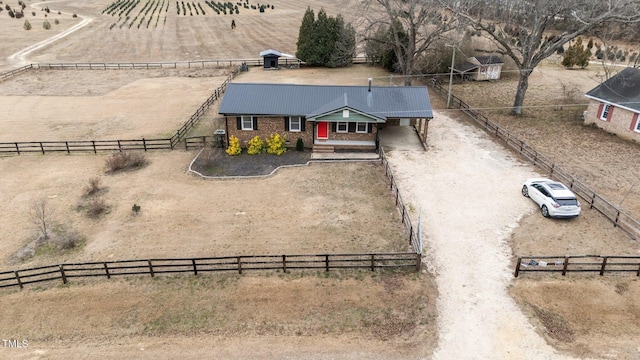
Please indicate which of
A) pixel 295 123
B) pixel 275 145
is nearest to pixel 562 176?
pixel 295 123

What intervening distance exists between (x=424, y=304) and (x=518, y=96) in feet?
85.4

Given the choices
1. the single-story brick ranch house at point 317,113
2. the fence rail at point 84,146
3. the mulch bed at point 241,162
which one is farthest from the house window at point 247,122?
the fence rail at point 84,146

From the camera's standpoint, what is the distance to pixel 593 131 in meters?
32.0

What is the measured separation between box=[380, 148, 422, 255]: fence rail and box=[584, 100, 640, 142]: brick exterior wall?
56.8ft

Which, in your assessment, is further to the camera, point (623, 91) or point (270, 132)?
point (623, 91)

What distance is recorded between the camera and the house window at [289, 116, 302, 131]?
1163 inches

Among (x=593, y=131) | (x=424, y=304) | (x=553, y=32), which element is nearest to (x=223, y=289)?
(x=424, y=304)

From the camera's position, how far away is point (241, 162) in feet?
92.5

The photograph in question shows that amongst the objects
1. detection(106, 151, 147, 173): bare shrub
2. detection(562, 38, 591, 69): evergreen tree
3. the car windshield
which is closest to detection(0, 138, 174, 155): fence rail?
detection(106, 151, 147, 173): bare shrub

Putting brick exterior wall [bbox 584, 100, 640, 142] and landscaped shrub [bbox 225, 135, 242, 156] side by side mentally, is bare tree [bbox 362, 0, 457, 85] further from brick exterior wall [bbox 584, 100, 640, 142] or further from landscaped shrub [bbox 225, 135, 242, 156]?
landscaped shrub [bbox 225, 135, 242, 156]

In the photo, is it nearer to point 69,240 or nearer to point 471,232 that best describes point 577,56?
point 471,232

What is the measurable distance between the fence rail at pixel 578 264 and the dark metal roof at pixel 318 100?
13.8 meters

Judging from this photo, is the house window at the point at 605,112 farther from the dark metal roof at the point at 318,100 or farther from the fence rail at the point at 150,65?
the fence rail at the point at 150,65

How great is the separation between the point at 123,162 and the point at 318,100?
43.2ft
